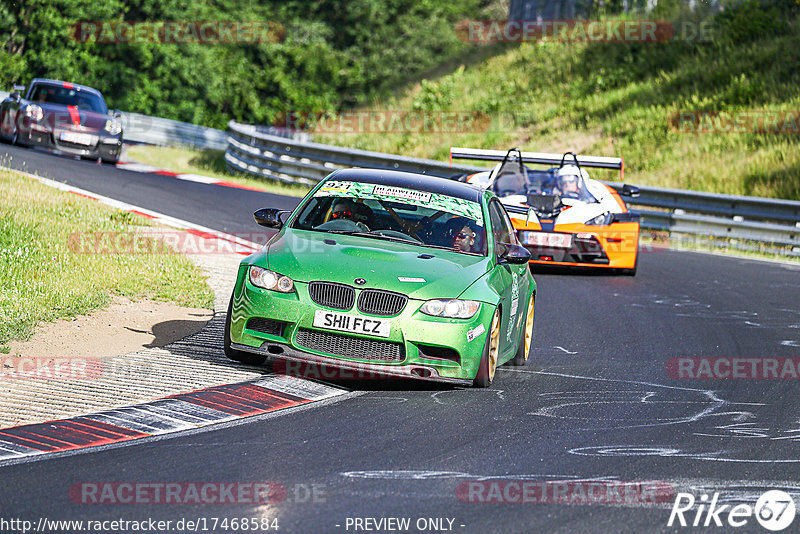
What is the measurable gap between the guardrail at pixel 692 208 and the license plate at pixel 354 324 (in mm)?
10744

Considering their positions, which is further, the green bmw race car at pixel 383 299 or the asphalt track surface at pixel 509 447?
the green bmw race car at pixel 383 299

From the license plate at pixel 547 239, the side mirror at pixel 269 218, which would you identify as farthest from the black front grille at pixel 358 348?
the license plate at pixel 547 239

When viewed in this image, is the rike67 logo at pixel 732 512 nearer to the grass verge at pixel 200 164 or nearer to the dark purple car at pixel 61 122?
the grass verge at pixel 200 164

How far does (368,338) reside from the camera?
7.34 m

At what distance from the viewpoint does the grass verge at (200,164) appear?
24.4 meters

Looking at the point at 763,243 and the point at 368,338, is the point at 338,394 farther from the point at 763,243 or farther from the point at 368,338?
the point at 763,243

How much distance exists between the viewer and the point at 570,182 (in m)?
15.3

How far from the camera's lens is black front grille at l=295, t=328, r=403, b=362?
7.35 m

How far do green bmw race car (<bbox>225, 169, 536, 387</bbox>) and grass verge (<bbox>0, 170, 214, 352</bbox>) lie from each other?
76.8 inches

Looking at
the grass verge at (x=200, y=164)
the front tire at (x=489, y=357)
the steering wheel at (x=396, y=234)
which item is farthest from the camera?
the grass verge at (x=200, y=164)

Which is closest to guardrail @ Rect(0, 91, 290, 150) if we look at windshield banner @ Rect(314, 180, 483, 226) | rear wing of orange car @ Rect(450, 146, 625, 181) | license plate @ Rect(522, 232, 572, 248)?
rear wing of orange car @ Rect(450, 146, 625, 181)

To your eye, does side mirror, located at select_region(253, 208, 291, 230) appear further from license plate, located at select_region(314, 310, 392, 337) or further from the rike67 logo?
the rike67 logo

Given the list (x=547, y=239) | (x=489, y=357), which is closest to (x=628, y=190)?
(x=547, y=239)

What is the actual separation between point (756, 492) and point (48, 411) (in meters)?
3.80
